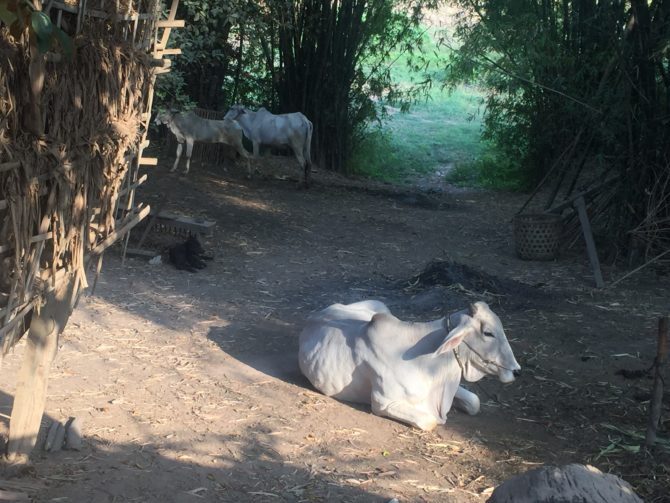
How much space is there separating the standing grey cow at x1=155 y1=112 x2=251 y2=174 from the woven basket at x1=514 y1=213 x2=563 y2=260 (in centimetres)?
475

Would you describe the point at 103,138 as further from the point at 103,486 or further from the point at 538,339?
the point at 538,339

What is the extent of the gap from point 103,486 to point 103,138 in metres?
1.51

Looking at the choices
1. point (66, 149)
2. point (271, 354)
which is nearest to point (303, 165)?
point (271, 354)

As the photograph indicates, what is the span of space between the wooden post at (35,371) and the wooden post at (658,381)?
2.71 meters

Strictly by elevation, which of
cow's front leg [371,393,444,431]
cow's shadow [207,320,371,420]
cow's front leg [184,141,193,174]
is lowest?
cow's shadow [207,320,371,420]

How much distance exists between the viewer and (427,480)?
157 inches

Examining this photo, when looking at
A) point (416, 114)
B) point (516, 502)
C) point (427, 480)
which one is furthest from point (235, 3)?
point (416, 114)

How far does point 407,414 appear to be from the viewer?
4.59 meters

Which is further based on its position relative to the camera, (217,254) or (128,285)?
(217,254)

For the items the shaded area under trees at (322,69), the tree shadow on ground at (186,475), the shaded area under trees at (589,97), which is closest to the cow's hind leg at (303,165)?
the shaded area under trees at (322,69)

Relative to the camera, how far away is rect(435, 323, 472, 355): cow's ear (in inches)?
180

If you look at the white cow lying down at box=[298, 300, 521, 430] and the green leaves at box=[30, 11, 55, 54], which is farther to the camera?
the white cow lying down at box=[298, 300, 521, 430]

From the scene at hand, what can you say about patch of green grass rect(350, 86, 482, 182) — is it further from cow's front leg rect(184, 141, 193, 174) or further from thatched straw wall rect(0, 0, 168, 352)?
thatched straw wall rect(0, 0, 168, 352)

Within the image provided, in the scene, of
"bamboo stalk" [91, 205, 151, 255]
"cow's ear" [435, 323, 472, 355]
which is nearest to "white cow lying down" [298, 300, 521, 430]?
"cow's ear" [435, 323, 472, 355]
